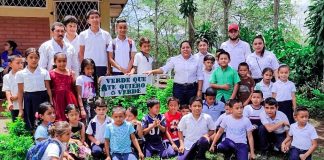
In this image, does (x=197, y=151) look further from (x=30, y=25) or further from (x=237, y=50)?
(x=30, y=25)

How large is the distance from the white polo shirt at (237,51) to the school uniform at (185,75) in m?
0.56

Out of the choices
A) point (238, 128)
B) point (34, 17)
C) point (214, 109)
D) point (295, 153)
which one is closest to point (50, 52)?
point (214, 109)

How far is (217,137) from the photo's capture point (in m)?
5.90

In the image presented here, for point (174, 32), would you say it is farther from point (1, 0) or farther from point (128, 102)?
point (128, 102)

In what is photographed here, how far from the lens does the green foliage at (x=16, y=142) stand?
18.5ft

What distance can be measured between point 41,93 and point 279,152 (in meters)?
3.50

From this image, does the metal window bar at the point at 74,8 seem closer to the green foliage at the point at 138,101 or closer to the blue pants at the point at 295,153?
the green foliage at the point at 138,101

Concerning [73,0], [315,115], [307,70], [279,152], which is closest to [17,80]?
[279,152]

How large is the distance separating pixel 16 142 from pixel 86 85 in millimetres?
1216

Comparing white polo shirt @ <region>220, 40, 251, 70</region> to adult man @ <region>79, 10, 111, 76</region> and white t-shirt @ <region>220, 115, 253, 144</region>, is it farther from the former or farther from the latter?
adult man @ <region>79, 10, 111, 76</region>

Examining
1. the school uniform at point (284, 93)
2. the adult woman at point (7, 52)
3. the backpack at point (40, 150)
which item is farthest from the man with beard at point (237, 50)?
the adult woman at point (7, 52)

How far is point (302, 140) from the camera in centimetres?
560

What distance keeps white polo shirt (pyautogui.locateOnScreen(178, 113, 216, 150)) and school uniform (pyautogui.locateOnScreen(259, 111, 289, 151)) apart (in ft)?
2.47

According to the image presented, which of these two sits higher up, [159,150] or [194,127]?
[194,127]
